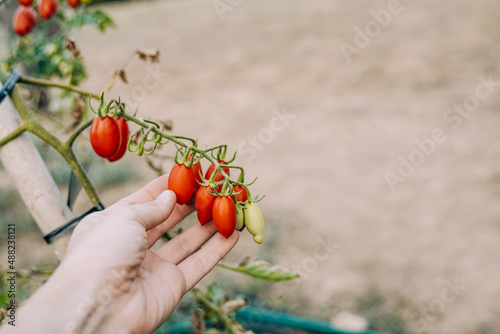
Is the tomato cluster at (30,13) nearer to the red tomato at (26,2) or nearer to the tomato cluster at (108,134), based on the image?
the red tomato at (26,2)

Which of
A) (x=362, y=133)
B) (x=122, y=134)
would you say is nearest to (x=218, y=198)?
(x=122, y=134)

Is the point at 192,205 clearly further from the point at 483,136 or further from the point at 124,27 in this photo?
the point at 124,27

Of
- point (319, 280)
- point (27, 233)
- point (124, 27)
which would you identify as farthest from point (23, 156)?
point (124, 27)

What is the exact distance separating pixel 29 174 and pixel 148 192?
0.29 m

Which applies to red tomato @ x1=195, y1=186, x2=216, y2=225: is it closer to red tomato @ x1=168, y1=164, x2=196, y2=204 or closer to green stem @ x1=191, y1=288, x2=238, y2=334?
red tomato @ x1=168, y1=164, x2=196, y2=204

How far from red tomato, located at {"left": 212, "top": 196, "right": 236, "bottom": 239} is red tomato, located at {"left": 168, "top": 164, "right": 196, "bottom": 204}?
3.2 inches

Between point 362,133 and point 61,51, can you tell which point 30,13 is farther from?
point 362,133

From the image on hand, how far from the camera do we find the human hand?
3.10 feet

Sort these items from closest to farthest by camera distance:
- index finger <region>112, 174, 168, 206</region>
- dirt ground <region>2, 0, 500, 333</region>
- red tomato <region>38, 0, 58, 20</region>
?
index finger <region>112, 174, 168, 206</region> < red tomato <region>38, 0, 58, 20</region> < dirt ground <region>2, 0, 500, 333</region>

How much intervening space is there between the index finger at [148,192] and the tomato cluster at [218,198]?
147 millimetres

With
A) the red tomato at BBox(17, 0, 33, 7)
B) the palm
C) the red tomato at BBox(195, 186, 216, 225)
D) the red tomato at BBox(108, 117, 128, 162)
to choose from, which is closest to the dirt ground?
the palm

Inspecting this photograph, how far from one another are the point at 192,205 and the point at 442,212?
2178 millimetres

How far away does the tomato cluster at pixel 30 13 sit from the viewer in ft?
4.84

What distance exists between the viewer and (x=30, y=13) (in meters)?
1.55
